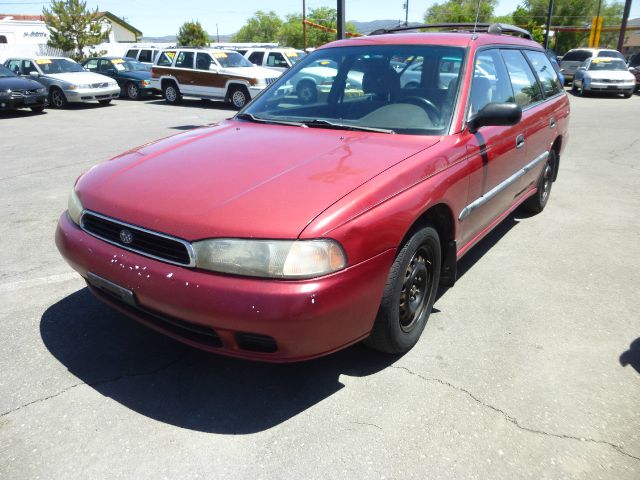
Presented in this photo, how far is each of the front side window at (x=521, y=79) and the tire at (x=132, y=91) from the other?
54.1 feet

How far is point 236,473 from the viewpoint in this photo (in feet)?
6.91

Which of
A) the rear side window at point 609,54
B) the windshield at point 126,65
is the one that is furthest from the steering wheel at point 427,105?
the rear side window at point 609,54

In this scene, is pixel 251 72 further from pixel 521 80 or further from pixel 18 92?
pixel 521 80

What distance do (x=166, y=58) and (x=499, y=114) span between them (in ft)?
52.0

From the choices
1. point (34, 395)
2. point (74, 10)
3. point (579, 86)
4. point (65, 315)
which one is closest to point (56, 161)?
point (65, 315)

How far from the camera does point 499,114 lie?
9.86 feet

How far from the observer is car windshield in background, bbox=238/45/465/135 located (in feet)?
10.4

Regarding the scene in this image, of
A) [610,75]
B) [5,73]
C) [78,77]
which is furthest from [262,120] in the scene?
[610,75]

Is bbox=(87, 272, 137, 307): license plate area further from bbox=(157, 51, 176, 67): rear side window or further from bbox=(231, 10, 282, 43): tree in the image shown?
Answer: bbox=(231, 10, 282, 43): tree

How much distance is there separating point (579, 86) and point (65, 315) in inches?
807

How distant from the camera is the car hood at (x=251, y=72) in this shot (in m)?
14.7

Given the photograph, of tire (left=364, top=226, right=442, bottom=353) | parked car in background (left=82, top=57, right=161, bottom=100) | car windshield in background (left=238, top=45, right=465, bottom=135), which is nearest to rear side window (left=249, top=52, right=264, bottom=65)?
parked car in background (left=82, top=57, right=161, bottom=100)

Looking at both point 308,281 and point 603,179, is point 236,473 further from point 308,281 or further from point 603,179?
point 603,179

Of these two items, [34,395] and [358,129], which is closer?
[34,395]
